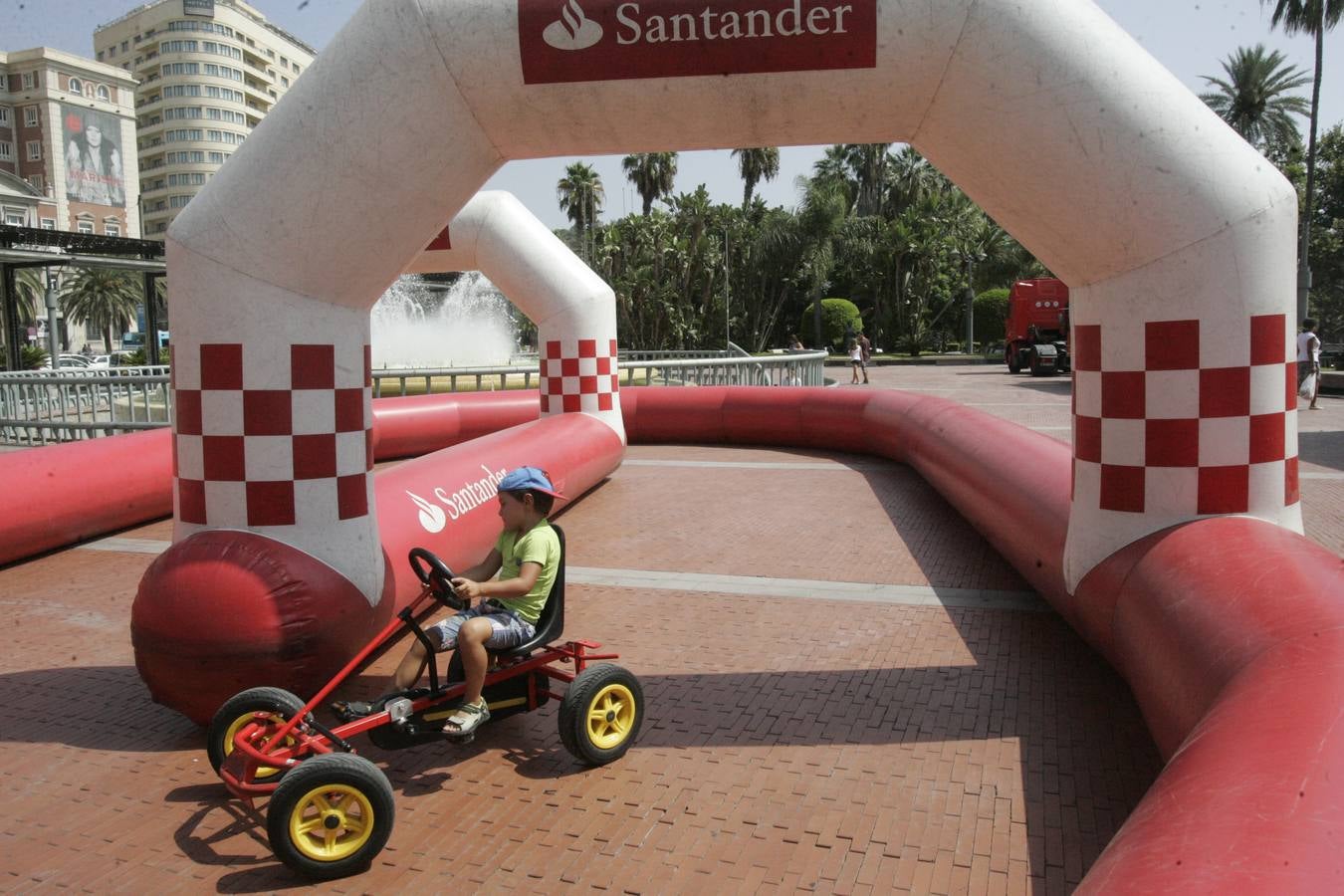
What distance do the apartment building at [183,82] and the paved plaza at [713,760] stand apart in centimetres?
10659

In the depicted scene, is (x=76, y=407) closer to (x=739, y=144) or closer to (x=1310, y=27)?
(x=739, y=144)

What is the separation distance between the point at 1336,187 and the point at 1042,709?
4571cm

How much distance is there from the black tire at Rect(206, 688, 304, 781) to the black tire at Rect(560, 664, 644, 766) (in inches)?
36.5

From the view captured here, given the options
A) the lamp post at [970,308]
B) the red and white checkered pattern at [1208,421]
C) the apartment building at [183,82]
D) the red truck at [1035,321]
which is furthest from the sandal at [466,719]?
the apartment building at [183,82]

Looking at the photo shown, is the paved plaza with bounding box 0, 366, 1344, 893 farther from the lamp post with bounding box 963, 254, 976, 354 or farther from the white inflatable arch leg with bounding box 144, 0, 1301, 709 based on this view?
the lamp post with bounding box 963, 254, 976, 354

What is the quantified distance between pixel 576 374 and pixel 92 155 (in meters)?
94.4

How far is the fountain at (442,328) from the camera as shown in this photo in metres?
29.4

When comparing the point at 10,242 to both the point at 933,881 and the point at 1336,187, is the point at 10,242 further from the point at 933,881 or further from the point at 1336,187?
the point at 1336,187

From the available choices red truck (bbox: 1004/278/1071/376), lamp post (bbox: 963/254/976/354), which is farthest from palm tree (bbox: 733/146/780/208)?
red truck (bbox: 1004/278/1071/376)

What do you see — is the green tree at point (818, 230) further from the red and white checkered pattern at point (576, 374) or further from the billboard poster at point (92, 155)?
the billboard poster at point (92, 155)

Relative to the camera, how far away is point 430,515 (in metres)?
5.25

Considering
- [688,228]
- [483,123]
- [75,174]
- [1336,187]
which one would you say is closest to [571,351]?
[483,123]

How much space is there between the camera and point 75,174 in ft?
273

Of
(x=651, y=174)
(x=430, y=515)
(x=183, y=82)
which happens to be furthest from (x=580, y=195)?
(x=183, y=82)
